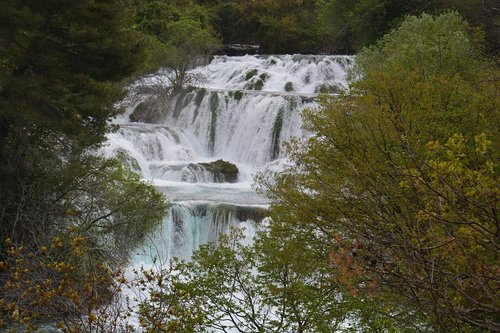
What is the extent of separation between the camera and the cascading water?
14234 mm

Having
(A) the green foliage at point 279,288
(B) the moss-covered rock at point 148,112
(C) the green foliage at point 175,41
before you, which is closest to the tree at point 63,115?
(A) the green foliage at point 279,288

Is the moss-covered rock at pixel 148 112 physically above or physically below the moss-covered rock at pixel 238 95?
below

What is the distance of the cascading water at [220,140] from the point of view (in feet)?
46.7

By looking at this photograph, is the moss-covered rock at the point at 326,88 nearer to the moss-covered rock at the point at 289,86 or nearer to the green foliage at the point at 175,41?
the moss-covered rock at the point at 289,86

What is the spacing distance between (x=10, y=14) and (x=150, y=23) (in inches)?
973

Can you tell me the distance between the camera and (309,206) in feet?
23.8

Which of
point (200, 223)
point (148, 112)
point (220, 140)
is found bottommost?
point (200, 223)

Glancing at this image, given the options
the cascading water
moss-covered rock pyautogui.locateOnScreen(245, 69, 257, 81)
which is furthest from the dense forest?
moss-covered rock pyautogui.locateOnScreen(245, 69, 257, 81)

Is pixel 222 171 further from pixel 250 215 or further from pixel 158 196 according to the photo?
pixel 158 196

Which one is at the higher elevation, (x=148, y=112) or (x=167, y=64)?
(x=167, y=64)

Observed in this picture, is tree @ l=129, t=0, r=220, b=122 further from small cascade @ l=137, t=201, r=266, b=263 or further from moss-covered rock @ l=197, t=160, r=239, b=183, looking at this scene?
small cascade @ l=137, t=201, r=266, b=263

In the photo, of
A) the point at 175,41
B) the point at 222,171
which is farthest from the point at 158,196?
the point at 175,41

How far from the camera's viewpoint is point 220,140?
74.1 ft

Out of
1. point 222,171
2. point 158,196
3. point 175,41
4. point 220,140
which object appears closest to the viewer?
point 158,196
